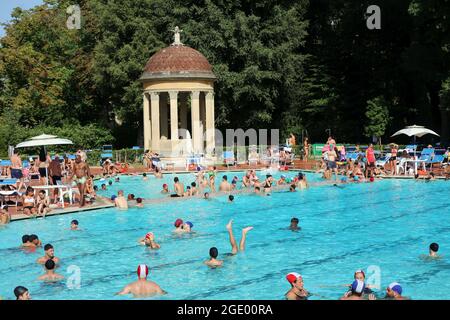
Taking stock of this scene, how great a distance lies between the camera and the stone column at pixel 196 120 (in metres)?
40.3

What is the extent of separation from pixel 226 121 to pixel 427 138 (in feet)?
46.5

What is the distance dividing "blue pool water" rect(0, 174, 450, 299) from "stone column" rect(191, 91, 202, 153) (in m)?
14.0

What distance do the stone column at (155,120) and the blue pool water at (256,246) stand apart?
574 inches

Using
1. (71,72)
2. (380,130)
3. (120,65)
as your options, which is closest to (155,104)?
(120,65)

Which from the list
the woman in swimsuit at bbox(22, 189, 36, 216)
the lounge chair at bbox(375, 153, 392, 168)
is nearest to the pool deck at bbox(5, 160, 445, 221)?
the woman in swimsuit at bbox(22, 189, 36, 216)

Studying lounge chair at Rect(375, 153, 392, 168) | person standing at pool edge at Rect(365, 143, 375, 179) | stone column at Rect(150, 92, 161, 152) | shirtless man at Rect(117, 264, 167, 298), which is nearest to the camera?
shirtless man at Rect(117, 264, 167, 298)

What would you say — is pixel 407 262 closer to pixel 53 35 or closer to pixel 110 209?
pixel 110 209

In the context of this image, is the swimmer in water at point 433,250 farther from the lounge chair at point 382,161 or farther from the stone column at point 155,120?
the stone column at point 155,120

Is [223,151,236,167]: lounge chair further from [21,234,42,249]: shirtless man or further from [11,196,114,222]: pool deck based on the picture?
[21,234,42,249]: shirtless man

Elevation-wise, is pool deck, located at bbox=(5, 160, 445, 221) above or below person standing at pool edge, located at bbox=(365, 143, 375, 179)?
below

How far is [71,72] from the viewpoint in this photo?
48562 mm

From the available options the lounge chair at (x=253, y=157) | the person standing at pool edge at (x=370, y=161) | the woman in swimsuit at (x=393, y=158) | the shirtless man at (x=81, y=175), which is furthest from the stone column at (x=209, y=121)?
the shirtless man at (x=81, y=175)

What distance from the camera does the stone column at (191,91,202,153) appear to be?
40281 mm

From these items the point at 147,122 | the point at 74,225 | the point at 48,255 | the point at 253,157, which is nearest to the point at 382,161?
the point at 253,157
